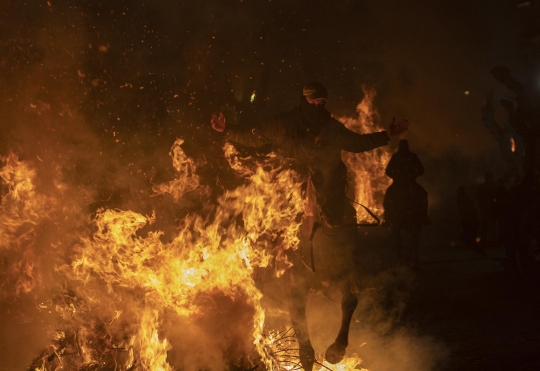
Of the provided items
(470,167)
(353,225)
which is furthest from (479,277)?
(470,167)

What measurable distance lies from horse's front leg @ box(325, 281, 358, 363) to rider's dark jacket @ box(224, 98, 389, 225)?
647 millimetres

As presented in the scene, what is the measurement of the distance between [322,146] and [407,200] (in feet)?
18.4

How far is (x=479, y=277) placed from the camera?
8961mm

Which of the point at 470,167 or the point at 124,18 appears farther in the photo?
the point at 470,167

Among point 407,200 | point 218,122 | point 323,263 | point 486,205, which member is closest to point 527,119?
point 407,200

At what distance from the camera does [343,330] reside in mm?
4562

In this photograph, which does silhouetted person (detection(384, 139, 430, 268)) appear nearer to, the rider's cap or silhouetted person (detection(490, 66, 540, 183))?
silhouetted person (detection(490, 66, 540, 183))

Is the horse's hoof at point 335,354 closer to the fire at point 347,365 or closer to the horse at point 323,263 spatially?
the fire at point 347,365

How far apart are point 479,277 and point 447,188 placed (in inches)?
553

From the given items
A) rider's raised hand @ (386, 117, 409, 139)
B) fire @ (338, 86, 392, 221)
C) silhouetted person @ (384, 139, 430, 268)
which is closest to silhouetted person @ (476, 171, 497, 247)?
fire @ (338, 86, 392, 221)

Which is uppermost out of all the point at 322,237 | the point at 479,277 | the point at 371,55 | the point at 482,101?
the point at 371,55

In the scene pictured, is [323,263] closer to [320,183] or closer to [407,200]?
[320,183]

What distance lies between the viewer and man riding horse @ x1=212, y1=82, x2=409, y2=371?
4.68 meters

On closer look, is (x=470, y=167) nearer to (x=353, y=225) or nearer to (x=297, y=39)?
(x=297, y=39)
